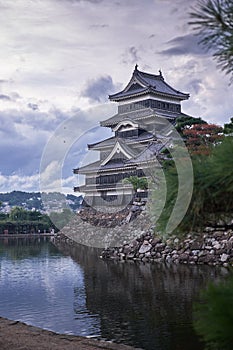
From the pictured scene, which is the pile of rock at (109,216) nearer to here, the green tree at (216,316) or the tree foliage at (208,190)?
the tree foliage at (208,190)

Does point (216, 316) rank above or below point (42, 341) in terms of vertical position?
above

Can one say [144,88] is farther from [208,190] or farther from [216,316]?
[216,316]

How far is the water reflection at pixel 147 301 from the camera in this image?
729 centimetres

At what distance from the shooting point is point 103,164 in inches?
1123

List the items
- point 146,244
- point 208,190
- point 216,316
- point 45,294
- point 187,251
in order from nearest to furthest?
point 216,316, point 208,190, point 45,294, point 187,251, point 146,244

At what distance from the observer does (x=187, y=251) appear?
16.6 m

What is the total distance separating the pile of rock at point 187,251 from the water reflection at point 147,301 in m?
0.80

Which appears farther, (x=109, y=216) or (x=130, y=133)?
(x=130, y=133)

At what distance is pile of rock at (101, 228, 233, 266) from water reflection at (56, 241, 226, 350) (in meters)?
0.80

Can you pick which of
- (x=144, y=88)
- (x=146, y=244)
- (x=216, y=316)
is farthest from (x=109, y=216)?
(x=216, y=316)

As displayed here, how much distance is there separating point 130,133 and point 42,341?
22874mm

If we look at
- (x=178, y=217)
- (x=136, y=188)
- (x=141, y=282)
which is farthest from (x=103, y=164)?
(x=178, y=217)

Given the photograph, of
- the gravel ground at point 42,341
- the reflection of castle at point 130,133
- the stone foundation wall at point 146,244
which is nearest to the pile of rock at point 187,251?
the stone foundation wall at point 146,244

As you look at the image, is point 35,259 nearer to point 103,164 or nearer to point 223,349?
point 103,164
